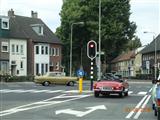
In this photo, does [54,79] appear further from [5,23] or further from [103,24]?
[103,24]

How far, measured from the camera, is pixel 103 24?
270 feet

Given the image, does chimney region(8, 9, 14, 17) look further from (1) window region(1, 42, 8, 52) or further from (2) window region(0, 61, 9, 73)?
(2) window region(0, 61, 9, 73)

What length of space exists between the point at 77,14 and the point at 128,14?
324 inches

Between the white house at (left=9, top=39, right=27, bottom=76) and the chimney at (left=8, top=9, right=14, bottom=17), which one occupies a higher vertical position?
the chimney at (left=8, top=9, right=14, bottom=17)

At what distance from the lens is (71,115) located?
63.6 ft

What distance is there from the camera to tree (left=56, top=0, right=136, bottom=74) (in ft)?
266

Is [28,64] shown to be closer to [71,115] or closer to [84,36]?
[84,36]

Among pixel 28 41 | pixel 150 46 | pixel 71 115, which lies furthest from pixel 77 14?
pixel 71 115

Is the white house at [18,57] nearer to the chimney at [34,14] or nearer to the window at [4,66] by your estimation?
the window at [4,66]

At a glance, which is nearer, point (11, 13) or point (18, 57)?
point (18, 57)

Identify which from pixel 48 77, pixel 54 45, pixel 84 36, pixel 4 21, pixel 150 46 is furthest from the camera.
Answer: pixel 150 46

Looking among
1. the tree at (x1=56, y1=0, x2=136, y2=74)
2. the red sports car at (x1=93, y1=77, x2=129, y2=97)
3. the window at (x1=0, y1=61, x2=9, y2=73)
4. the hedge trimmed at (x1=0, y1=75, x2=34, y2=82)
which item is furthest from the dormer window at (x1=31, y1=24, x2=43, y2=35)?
the red sports car at (x1=93, y1=77, x2=129, y2=97)

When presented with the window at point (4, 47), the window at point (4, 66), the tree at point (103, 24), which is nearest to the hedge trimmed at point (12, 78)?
the window at point (4, 66)

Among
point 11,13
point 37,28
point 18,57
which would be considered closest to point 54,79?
point 18,57
